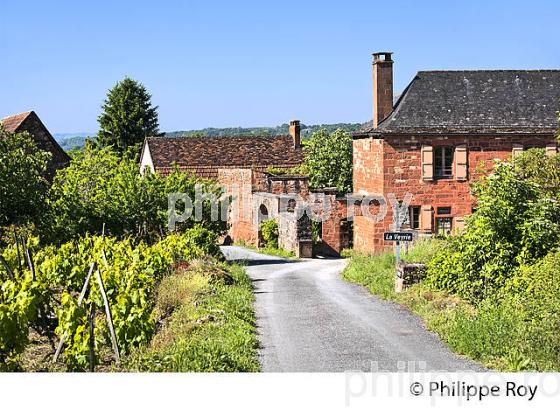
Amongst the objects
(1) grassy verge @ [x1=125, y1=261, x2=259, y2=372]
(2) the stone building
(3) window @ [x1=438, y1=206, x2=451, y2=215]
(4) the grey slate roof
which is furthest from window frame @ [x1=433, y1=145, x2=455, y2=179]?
(1) grassy verge @ [x1=125, y1=261, x2=259, y2=372]

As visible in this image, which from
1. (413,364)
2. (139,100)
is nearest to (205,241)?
(413,364)

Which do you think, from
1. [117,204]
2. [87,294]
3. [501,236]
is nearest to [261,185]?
[117,204]

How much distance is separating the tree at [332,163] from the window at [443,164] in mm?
12719

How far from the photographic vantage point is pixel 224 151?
46438 millimetres

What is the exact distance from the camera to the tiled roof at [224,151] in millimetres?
45219

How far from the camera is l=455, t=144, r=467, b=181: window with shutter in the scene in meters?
29.3

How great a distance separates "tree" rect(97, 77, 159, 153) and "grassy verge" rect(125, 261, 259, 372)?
3595 cm

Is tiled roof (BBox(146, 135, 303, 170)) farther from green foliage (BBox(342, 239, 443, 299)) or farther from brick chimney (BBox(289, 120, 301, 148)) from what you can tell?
green foliage (BBox(342, 239, 443, 299))

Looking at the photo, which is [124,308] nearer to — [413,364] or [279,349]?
[279,349]

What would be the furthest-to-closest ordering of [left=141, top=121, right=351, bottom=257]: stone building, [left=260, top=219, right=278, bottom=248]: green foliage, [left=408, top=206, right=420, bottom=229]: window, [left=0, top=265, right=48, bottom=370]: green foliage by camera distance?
[left=260, top=219, right=278, bottom=248]: green foliage < [left=141, top=121, right=351, bottom=257]: stone building < [left=408, top=206, right=420, bottom=229]: window < [left=0, top=265, right=48, bottom=370]: green foliage

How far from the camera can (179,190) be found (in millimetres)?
25531

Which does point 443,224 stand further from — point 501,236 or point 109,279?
point 109,279

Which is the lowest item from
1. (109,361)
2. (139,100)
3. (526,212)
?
(109,361)

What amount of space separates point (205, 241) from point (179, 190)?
1.75 meters
